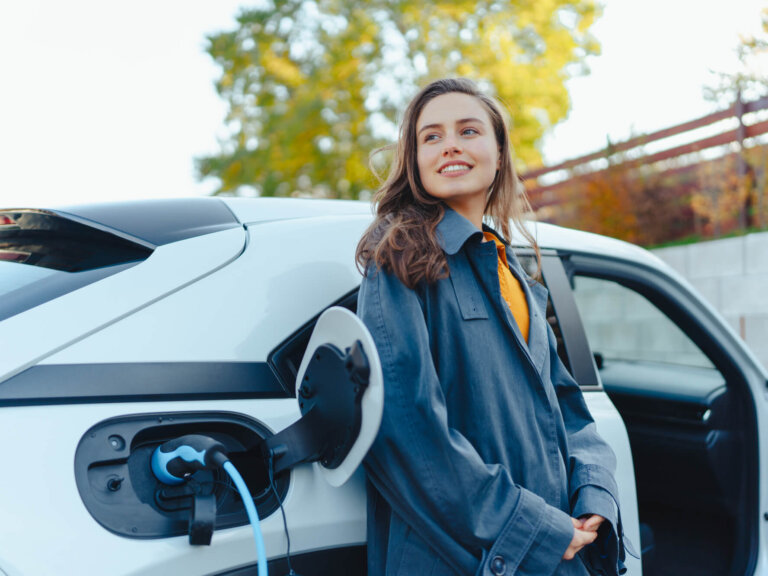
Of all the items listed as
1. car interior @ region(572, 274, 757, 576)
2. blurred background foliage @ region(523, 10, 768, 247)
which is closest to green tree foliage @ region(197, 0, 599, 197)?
blurred background foliage @ region(523, 10, 768, 247)

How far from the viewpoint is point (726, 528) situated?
3191mm

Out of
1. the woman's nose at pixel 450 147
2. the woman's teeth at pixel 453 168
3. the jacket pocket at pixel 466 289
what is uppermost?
the woman's nose at pixel 450 147

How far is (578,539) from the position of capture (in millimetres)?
1553

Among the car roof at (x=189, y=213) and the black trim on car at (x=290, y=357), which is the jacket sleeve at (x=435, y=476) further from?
the car roof at (x=189, y=213)

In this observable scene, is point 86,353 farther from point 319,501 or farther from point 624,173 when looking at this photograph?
point 624,173

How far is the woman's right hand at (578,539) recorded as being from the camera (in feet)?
5.03

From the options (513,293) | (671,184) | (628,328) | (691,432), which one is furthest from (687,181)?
(513,293)

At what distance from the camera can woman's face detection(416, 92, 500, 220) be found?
172 centimetres

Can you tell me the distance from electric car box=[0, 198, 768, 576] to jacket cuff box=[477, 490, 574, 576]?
1.13 feet

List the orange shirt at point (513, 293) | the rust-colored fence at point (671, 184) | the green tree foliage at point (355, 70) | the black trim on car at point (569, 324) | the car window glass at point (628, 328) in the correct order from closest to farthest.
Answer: the orange shirt at point (513, 293) < the black trim on car at point (569, 324) < the car window glass at point (628, 328) < the rust-colored fence at point (671, 184) < the green tree foliage at point (355, 70)

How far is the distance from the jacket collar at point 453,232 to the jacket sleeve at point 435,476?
192mm

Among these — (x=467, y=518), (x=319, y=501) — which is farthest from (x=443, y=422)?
(x=319, y=501)

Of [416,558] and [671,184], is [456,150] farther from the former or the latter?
[671,184]

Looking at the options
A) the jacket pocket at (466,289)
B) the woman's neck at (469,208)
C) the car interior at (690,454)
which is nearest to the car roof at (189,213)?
the woman's neck at (469,208)
